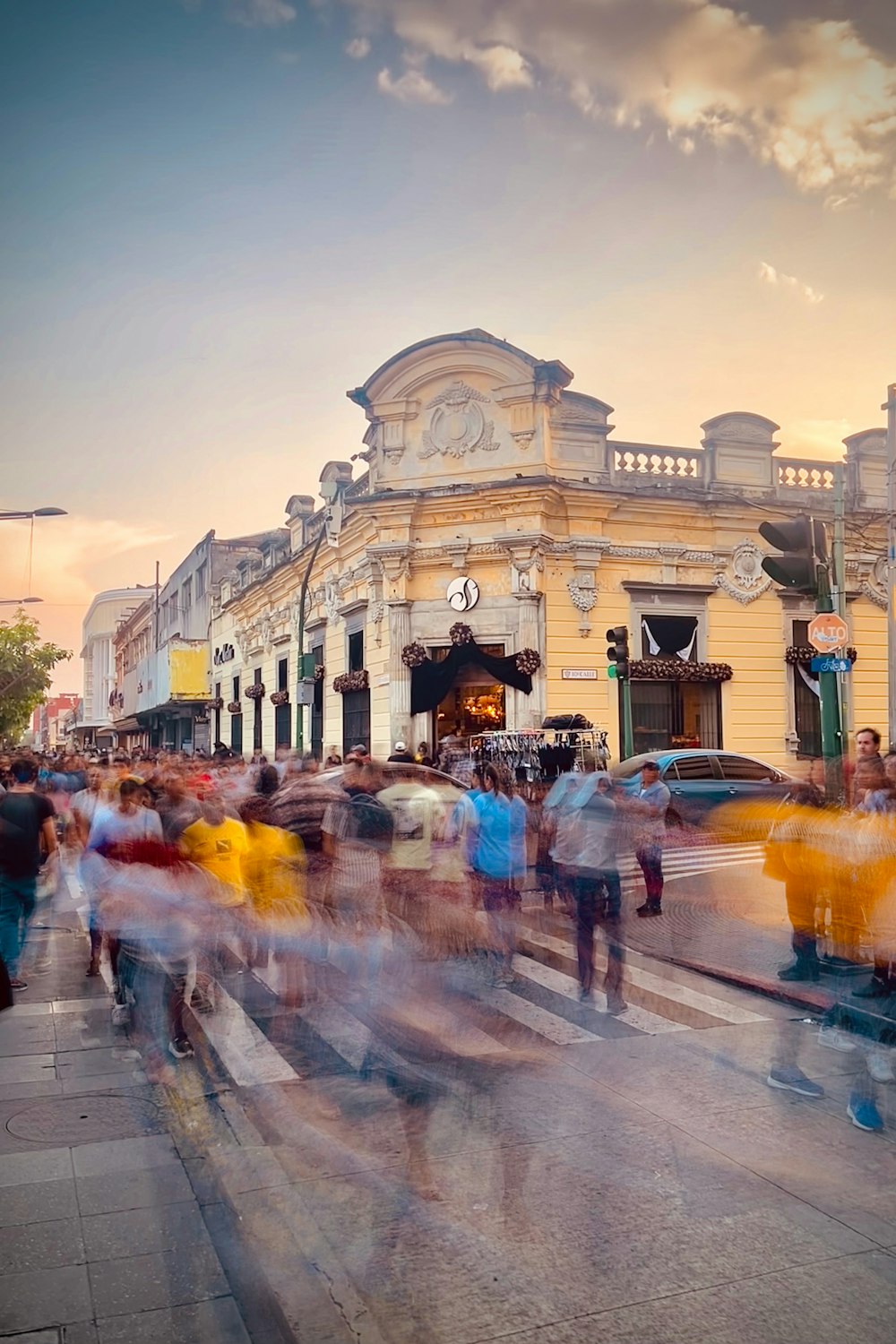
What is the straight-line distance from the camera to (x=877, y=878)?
20.1 ft

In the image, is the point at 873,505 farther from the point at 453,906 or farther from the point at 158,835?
the point at 158,835

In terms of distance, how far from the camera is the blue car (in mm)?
16547

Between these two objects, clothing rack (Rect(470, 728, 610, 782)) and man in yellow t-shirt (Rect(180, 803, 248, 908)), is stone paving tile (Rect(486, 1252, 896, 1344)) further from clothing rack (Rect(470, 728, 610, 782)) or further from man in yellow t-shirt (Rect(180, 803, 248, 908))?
clothing rack (Rect(470, 728, 610, 782))

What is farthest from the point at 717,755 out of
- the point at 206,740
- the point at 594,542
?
the point at 206,740

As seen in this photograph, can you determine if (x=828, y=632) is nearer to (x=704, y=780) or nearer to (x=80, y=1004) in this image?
(x=704, y=780)

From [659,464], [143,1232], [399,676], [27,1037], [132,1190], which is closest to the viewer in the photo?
[143,1232]

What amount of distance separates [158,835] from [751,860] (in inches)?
383

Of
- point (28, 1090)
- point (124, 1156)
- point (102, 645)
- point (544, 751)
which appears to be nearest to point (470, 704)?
point (544, 751)

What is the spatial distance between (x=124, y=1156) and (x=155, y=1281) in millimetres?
1377

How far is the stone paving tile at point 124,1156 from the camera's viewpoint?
17.1 feet

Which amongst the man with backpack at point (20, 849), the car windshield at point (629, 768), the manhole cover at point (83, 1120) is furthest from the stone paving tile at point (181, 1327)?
the car windshield at point (629, 768)

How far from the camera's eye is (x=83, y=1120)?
593cm

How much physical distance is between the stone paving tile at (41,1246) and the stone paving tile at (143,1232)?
0.05 m

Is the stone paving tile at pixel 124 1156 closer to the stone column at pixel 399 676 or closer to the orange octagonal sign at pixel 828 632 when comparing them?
the orange octagonal sign at pixel 828 632
